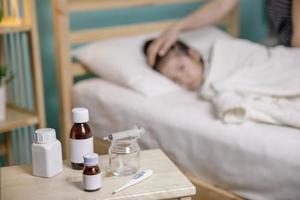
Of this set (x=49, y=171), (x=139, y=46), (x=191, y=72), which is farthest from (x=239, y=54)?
(x=49, y=171)

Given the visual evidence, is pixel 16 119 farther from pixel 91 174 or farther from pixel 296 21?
pixel 296 21

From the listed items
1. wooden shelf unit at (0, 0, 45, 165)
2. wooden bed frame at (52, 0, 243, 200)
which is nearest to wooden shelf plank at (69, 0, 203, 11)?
wooden bed frame at (52, 0, 243, 200)

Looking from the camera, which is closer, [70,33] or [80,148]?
[80,148]

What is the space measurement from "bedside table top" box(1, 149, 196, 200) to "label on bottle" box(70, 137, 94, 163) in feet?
0.10

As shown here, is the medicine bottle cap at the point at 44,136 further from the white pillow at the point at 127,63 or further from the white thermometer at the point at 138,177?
the white pillow at the point at 127,63

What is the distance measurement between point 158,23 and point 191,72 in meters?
0.38

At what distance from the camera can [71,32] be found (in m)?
1.77

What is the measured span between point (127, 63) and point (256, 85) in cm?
47

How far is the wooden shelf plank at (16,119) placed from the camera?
4.81ft

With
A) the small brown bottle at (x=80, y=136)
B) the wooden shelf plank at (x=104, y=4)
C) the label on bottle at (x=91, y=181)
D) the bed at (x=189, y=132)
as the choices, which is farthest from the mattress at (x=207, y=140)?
the wooden shelf plank at (x=104, y=4)

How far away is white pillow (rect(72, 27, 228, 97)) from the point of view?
1601 millimetres

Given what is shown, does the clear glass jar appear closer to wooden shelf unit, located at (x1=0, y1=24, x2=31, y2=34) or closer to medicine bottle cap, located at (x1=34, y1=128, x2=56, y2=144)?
medicine bottle cap, located at (x1=34, y1=128, x2=56, y2=144)

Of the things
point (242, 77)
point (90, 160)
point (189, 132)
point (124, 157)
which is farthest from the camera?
point (242, 77)

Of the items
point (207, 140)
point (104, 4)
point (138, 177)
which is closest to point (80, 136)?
point (138, 177)
